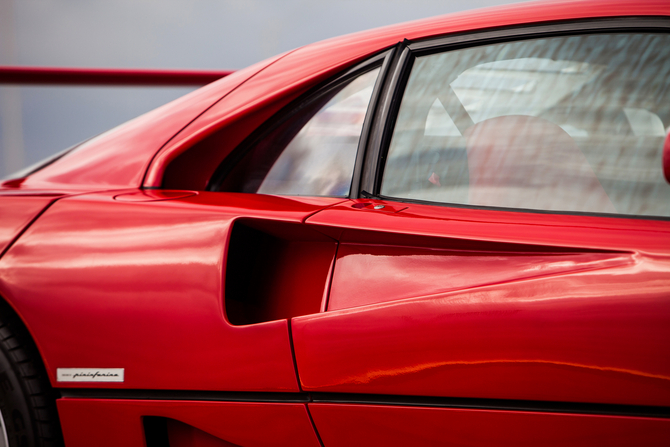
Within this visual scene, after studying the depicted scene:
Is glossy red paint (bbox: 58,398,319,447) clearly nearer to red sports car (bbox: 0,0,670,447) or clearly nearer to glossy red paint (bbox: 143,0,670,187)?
red sports car (bbox: 0,0,670,447)

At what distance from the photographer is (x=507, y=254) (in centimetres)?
76

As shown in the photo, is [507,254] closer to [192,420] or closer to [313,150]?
[313,150]

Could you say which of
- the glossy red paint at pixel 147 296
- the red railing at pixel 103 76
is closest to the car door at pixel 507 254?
the glossy red paint at pixel 147 296

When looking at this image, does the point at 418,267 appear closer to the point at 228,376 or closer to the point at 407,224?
the point at 407,224

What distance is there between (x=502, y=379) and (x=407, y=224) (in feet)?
0.92

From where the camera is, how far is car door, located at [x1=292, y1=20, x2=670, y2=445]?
2.26ft

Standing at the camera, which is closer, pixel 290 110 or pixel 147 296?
pixel 147 296

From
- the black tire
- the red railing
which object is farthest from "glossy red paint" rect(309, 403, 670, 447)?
the red railing

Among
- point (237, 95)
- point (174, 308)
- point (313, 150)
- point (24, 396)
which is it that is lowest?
point (24, 396)

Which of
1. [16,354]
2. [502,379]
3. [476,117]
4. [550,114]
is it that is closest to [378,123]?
[476,117]

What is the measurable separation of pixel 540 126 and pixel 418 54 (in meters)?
0.29

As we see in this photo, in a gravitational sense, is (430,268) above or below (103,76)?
below

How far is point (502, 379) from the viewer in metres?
0.72

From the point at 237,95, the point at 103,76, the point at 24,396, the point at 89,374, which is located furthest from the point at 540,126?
the point at 103,76
